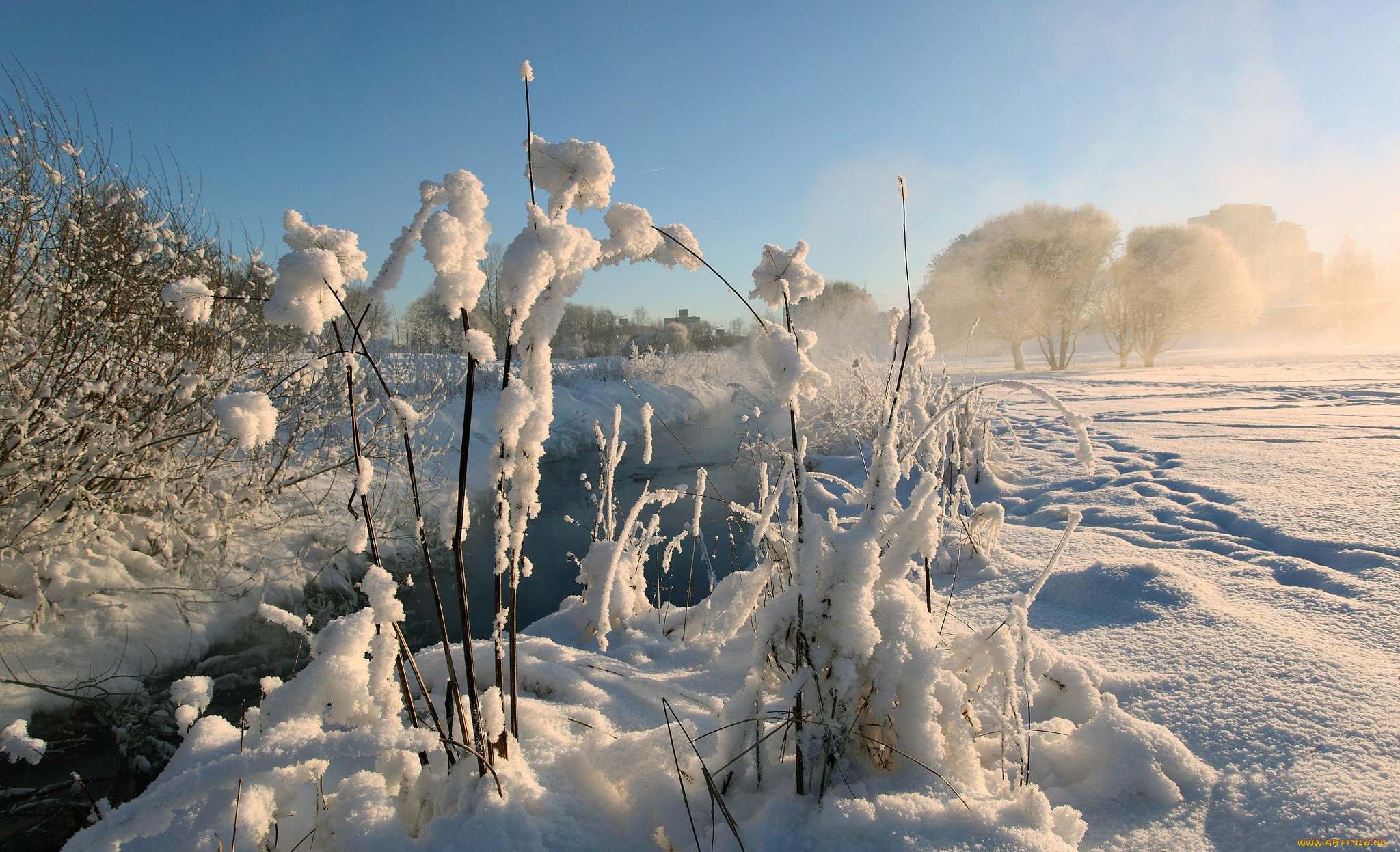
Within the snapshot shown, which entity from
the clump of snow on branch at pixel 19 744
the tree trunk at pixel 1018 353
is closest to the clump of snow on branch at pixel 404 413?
the clump of snow on branch at pixel 19 744

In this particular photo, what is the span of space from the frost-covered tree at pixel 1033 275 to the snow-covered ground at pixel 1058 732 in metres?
19.2

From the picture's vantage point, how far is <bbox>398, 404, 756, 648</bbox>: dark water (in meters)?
3.96

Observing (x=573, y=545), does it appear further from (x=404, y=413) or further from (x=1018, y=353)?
(x=1018, y=353)

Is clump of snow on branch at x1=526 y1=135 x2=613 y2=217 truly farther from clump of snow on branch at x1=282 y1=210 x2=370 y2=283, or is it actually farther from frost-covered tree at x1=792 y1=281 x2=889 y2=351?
frost-covered tree at x1=792 y1=281 x2=889 y2=351

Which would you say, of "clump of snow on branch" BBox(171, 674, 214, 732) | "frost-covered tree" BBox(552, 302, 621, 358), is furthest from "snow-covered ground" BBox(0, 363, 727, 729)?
"frost-covered tree" BBox(552, 302, 621, 358)

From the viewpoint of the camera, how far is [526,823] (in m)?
0.86

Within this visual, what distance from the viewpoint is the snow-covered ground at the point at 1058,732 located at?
87 cm

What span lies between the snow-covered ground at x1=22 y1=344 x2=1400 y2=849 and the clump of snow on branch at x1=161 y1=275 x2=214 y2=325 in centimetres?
48

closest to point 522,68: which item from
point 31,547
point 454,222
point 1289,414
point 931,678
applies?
point 454,222

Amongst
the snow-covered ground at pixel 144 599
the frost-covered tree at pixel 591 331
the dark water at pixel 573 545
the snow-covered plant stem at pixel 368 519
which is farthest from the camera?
the frost-covered tree at pixel 591 331

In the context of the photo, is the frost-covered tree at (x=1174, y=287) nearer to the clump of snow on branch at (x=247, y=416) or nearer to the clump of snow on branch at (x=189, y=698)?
the clump of snow on branch at (x=247, y=416)

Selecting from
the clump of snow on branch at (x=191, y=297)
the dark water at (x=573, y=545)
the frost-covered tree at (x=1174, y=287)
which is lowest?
the dark water at (x=573, y=545)

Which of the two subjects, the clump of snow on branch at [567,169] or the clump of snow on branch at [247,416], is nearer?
the clump of snow on branch at [247,416]

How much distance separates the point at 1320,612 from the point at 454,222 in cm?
249
